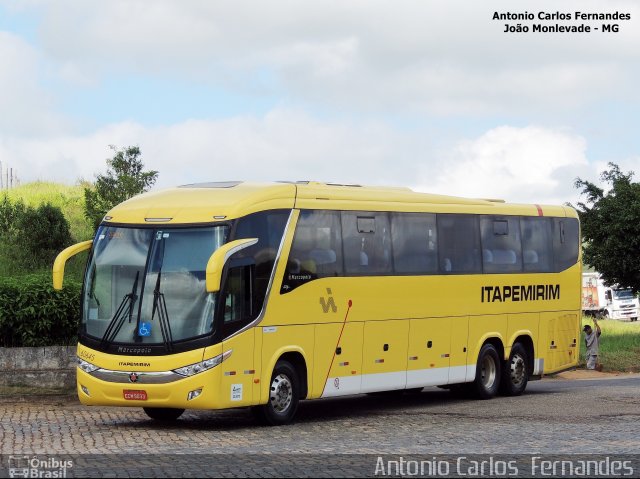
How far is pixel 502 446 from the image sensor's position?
1592cm

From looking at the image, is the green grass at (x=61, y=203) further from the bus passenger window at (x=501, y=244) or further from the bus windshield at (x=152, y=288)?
the bus windshield at (x=152, y=288)

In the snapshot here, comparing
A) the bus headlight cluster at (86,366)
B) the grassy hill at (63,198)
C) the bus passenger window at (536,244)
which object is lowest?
the bus headlight cluster at (86,366)

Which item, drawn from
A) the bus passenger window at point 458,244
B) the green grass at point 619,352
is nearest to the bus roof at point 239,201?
the bus passenger window at point 458,244

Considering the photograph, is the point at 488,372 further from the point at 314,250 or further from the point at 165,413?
the point at 165,413

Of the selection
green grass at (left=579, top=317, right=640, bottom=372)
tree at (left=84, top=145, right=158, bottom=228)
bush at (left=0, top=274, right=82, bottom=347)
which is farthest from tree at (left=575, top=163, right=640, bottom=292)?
bush at (left=0, top=274, right=82, bottom=347)

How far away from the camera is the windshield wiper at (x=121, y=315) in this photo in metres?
18.3

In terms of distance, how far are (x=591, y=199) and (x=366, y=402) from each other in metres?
29.1

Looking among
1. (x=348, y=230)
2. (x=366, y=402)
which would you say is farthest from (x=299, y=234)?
(x=366, y=402)

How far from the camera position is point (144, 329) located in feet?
59.5

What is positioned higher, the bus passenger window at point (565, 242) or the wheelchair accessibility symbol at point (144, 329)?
the bus passenger window at point (565, 242)

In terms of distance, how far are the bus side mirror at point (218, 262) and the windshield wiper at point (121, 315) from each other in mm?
1265

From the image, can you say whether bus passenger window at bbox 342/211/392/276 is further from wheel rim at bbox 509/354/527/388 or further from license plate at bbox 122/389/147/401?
wheel rim at bbox 509/354/527/388

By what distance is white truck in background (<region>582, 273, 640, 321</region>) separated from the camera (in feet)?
256

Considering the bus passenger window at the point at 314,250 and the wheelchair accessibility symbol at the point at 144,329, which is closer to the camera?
the wheelchair accessibility symbol at the point at 144,329
